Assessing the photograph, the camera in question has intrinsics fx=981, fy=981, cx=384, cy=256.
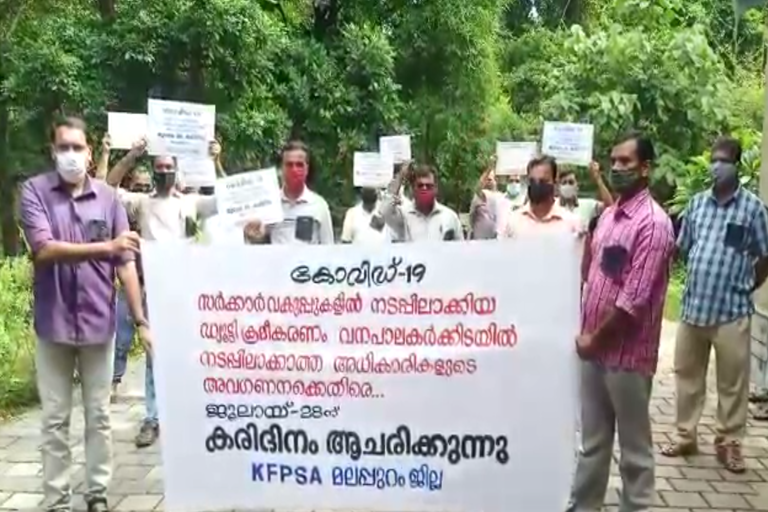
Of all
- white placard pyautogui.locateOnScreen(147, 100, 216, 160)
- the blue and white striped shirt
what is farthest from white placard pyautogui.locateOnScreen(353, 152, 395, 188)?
the blue and white striped shirt

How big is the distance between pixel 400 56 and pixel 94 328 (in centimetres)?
859

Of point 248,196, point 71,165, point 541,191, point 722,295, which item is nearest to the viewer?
point 71,165

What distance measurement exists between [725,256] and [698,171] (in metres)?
8.28

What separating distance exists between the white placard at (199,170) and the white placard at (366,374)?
1384mm

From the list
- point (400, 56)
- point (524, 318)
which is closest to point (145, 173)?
point (524, 318)

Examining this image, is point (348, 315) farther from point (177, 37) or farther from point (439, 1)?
point (439, 1)

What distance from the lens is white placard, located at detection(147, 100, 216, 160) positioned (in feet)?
17.5

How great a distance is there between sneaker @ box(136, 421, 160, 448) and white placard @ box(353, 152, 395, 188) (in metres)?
2.04

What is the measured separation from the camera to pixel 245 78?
35.4 feet

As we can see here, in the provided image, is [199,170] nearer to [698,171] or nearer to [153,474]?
[153,474]

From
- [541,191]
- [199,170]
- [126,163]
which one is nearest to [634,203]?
[541,191]

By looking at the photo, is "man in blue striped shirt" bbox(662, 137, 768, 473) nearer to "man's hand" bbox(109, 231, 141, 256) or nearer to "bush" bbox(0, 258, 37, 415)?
"man's hand" bbox(109, 231, 141, 256)

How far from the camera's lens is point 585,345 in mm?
4074

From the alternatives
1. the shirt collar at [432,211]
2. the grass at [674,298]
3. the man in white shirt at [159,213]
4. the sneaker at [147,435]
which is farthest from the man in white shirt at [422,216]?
the grass at [674,298]
